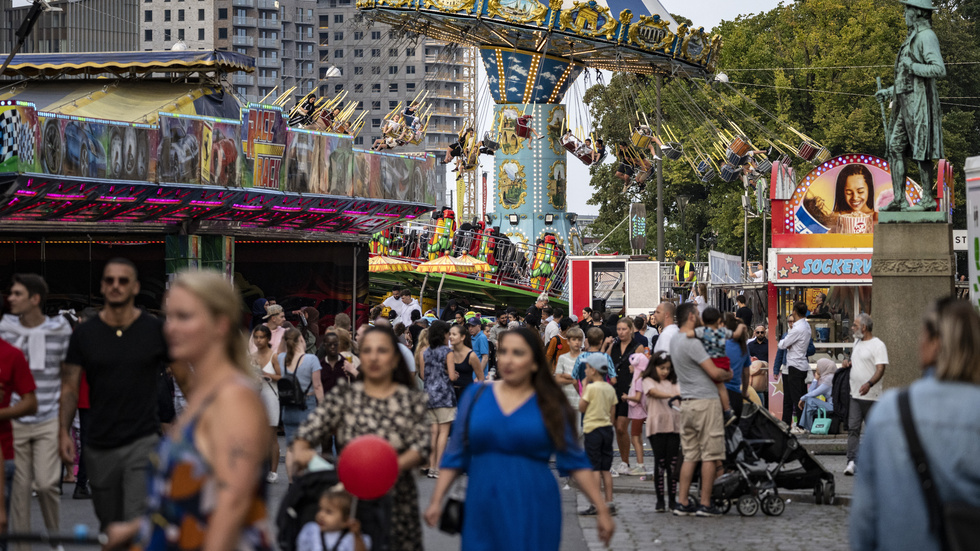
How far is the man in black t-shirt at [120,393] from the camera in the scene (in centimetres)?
641

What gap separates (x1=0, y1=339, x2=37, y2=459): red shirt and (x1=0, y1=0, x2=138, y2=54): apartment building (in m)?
81.5

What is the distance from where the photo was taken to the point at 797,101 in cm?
4897

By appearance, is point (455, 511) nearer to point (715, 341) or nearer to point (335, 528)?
point (335, 528)

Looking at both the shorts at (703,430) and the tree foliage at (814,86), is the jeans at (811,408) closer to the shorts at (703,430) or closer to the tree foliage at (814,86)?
the shorts at (703,430)

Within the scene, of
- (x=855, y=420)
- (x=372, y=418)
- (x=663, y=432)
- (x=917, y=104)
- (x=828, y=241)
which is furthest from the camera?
(x=828, y=241)

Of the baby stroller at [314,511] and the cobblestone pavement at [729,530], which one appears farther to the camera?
the cobblestone pavement at [729,530]

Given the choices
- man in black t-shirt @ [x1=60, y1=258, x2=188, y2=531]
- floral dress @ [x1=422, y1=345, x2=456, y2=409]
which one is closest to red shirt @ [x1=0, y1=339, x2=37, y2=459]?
man in black t-shirt @ [x1=60, y1=258, x2=188, y2=531]

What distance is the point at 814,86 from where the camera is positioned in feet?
161

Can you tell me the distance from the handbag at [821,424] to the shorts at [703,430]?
22.3 ft

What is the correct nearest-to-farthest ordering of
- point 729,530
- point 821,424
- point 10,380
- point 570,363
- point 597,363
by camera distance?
point 10,380 < point 729,530 < point 597,363 < point 570,363 < point 821,424

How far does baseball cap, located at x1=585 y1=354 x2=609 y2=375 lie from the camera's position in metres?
10.9

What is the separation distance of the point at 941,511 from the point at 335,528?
2639mm

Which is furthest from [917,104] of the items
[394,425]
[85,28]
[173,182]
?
[85,28]

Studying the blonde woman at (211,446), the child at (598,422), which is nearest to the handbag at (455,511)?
the blonde woman at (211,446)
